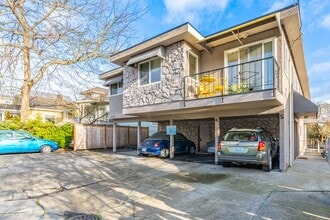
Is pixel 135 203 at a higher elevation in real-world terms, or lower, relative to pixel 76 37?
lower

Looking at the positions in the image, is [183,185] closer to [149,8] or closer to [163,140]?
[163,140]

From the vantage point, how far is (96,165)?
31.9ft

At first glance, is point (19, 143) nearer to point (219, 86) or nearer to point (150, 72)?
point (150, 72)

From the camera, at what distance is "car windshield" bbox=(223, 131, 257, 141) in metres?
8.27

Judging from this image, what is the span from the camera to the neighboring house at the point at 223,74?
337 inches

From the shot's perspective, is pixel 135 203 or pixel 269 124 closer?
pixel 135 203

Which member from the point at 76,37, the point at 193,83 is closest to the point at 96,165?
the point at 193,83

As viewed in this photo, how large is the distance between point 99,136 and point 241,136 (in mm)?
11977

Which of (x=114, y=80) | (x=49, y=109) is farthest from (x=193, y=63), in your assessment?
(x=49, y=109)

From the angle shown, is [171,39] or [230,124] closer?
[171,39]

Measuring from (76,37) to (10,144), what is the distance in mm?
7219

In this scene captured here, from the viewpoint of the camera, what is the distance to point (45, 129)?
15.4 metres

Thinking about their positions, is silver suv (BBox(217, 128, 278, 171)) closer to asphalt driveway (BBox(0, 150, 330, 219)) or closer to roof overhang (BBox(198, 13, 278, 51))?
asphalt driveway (BBox(0, 150, 330, 219))

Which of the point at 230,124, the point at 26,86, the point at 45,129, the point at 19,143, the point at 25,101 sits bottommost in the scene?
the point at 19,143
